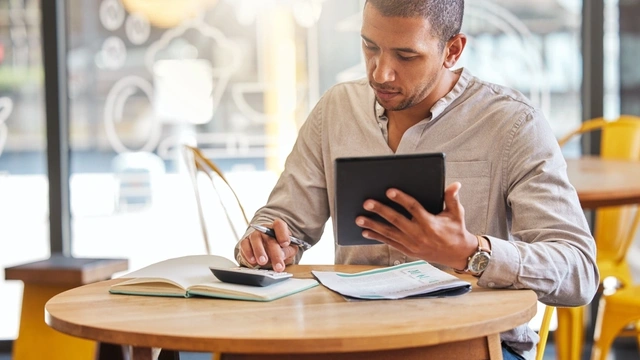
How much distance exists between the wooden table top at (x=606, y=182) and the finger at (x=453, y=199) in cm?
107

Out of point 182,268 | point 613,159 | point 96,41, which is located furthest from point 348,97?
point 96,41

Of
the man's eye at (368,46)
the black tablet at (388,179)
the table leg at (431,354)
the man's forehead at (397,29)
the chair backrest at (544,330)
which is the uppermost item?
the man's forehead at (397,29)

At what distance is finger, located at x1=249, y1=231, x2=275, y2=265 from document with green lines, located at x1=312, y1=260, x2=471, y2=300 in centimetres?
10

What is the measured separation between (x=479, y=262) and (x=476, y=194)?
336mm

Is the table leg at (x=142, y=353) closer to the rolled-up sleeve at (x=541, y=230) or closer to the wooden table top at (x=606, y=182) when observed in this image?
the rolled-up sleeve at (x=541, y=230)

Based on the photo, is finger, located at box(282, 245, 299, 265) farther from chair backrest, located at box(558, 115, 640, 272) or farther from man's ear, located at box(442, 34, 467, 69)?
chair backrest, located at box(558, 115, 640, 272)

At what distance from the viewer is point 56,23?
12.1 ft

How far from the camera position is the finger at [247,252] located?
160 centimetres

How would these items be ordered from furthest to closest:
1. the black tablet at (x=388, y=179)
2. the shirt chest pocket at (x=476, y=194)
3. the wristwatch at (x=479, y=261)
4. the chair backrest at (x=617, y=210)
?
the chair backrest at (x=617, y=210)
the shirt chest pocket at (x=476, y=194)
the wristwatch at (x=479, y=261)
the black tablet at (x=388, y=179)

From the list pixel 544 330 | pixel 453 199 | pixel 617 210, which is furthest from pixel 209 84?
pixel 453 199

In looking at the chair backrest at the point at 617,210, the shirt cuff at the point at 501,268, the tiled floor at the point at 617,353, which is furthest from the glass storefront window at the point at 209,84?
the shirt cuff at the point at 501,268

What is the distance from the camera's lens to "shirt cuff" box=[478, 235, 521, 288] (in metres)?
1.37

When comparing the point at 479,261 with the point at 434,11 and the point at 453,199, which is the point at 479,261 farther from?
the point at 434,11

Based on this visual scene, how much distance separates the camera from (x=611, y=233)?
3.13 meters
